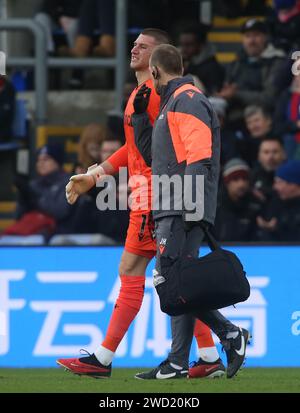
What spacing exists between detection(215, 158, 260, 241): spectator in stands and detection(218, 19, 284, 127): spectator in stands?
1.32 m

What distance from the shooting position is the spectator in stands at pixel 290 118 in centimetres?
1309

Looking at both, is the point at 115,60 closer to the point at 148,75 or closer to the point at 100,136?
the point at 100,136

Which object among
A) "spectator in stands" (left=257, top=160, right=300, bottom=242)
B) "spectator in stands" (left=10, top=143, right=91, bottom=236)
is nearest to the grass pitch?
"spectator in stands" (left=257, top=160, right=300, bottom=242)

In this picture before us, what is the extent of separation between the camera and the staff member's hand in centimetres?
870

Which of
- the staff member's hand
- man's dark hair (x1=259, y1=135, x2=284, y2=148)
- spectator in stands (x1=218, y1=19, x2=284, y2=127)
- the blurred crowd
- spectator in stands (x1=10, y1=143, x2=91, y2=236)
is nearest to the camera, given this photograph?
the staff member's hand

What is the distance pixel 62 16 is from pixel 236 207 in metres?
4.28

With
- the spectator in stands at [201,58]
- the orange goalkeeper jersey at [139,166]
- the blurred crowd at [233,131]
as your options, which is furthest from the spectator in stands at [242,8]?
the orange goalkeeper jersey at [139,166]

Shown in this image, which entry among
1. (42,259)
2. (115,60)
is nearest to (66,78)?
(115,60)

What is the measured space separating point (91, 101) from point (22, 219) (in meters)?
3.02

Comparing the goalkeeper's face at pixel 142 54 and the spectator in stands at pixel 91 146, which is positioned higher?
the goalkeeper's face at pixel 142 54

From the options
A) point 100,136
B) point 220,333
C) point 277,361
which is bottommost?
point 277,361

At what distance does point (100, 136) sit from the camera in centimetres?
1280

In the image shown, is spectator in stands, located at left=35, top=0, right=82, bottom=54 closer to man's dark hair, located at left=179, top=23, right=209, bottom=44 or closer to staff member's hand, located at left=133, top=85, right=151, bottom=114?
man's dark hair, located at left=179, top=23, right=209, bottom=44

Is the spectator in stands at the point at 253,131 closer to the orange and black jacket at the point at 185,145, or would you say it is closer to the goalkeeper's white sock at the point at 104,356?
the goalkeeper's white sock at the point at 104,356
